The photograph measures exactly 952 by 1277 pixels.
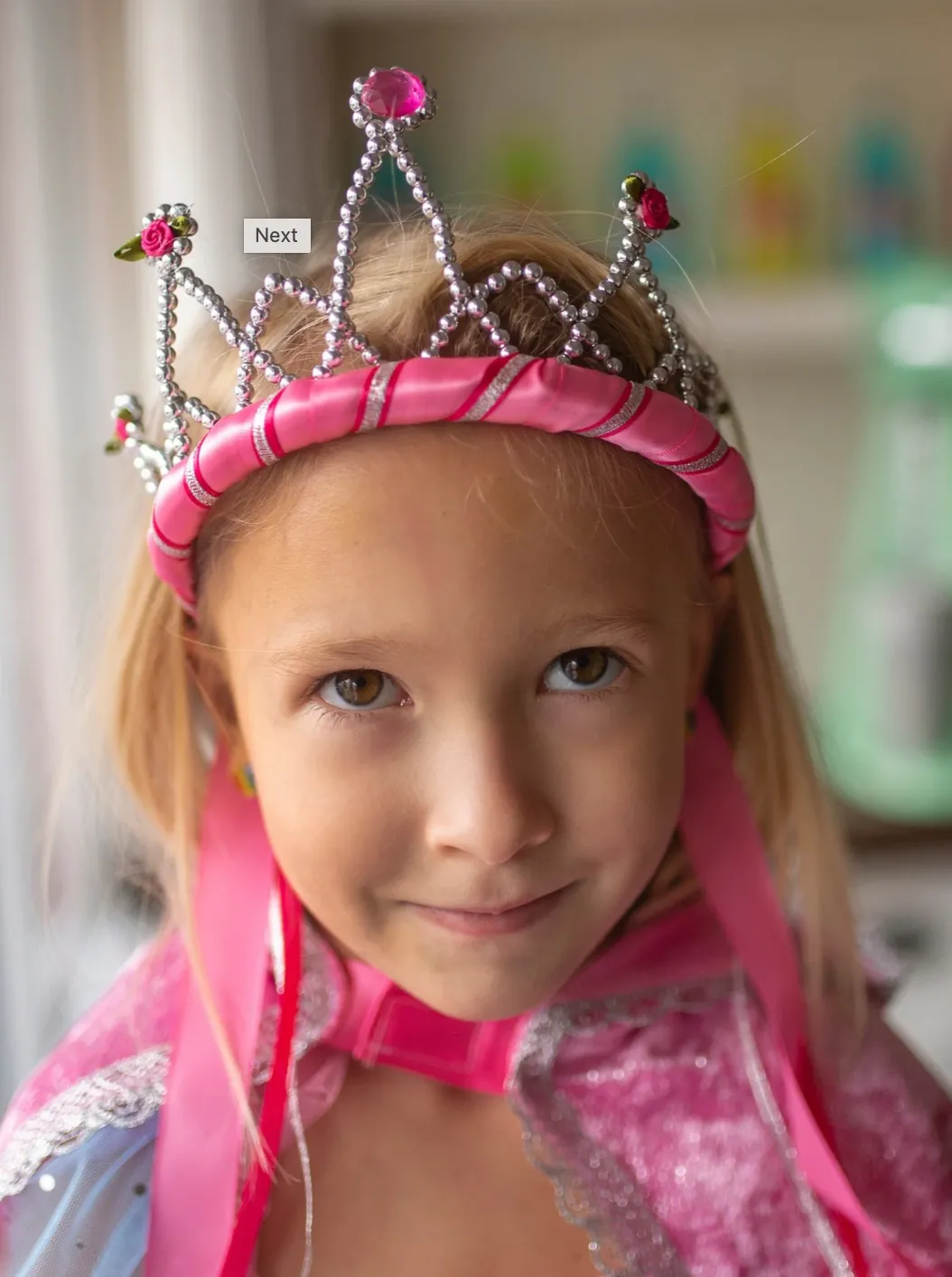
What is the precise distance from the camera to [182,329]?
Answer: 2.21 feet

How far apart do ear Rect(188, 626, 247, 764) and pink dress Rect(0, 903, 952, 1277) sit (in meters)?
0.12

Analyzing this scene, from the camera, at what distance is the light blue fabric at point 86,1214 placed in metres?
0.60

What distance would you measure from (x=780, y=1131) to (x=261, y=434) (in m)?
0.45

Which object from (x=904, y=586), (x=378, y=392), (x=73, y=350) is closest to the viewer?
(x=378, y=392)

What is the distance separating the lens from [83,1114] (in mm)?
642

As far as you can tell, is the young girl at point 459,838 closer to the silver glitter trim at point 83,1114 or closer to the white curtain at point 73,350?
the silver glitter trim at point 83,1114

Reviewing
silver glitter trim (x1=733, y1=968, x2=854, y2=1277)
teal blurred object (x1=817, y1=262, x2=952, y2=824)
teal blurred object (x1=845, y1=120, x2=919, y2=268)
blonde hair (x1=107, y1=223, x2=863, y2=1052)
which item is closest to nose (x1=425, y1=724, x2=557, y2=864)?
blonde hair (x1=107, y1=223, x2=863, y2=1052)

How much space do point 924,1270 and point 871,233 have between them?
4.05 feet

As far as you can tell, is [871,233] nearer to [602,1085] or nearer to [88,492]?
[88,492]

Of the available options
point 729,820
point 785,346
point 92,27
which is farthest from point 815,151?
point 729,820

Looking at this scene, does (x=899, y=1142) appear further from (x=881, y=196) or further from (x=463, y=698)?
(x=881, y=196)

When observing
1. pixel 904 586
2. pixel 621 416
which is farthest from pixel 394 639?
pixel 904 586

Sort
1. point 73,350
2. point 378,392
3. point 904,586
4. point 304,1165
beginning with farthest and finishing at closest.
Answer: point 904,586 → point 73,350 → point 304,1165 → point 378,392

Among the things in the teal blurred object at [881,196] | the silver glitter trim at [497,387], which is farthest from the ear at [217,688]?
the teal blurred object at [881,196]
